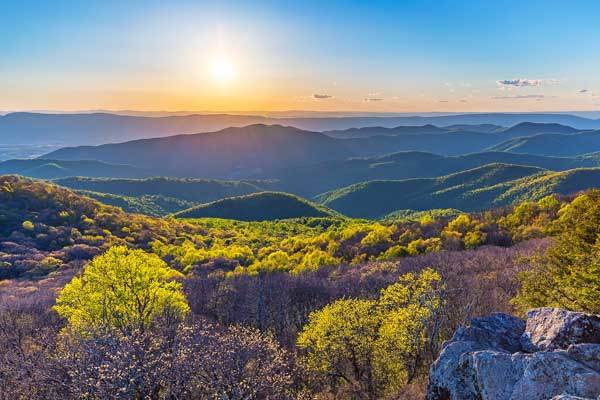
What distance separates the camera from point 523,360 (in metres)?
14.6

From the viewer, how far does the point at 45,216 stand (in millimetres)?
123688

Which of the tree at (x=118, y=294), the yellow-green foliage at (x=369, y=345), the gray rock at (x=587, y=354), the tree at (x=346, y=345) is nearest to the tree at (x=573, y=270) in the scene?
the yellow-green foliage at (x=369, y=345)

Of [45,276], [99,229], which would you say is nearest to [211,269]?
[45,276]

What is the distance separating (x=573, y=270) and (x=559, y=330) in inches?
548

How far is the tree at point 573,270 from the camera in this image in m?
25.0

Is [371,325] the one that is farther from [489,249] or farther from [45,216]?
[45,216]

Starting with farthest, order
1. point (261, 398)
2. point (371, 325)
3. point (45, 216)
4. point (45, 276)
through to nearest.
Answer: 1. point (45, 216)
2. point (45, 276)
3. point (371, 325)
4. point (261, 398)

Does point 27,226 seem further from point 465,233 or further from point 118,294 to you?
point 465,233

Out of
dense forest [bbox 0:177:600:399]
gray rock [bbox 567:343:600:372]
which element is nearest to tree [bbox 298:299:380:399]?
dense forest [bbox 0:177:600:399]

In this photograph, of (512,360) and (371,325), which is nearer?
(512,360)

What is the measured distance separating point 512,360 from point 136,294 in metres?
33.8

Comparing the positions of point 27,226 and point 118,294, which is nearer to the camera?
point 118,294

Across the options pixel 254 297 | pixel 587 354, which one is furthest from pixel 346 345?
pixel 254 297

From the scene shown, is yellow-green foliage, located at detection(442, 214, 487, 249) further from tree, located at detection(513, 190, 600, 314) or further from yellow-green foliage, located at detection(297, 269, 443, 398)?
yellow-green foliage, located at detection(297, 269, 443, 398)
